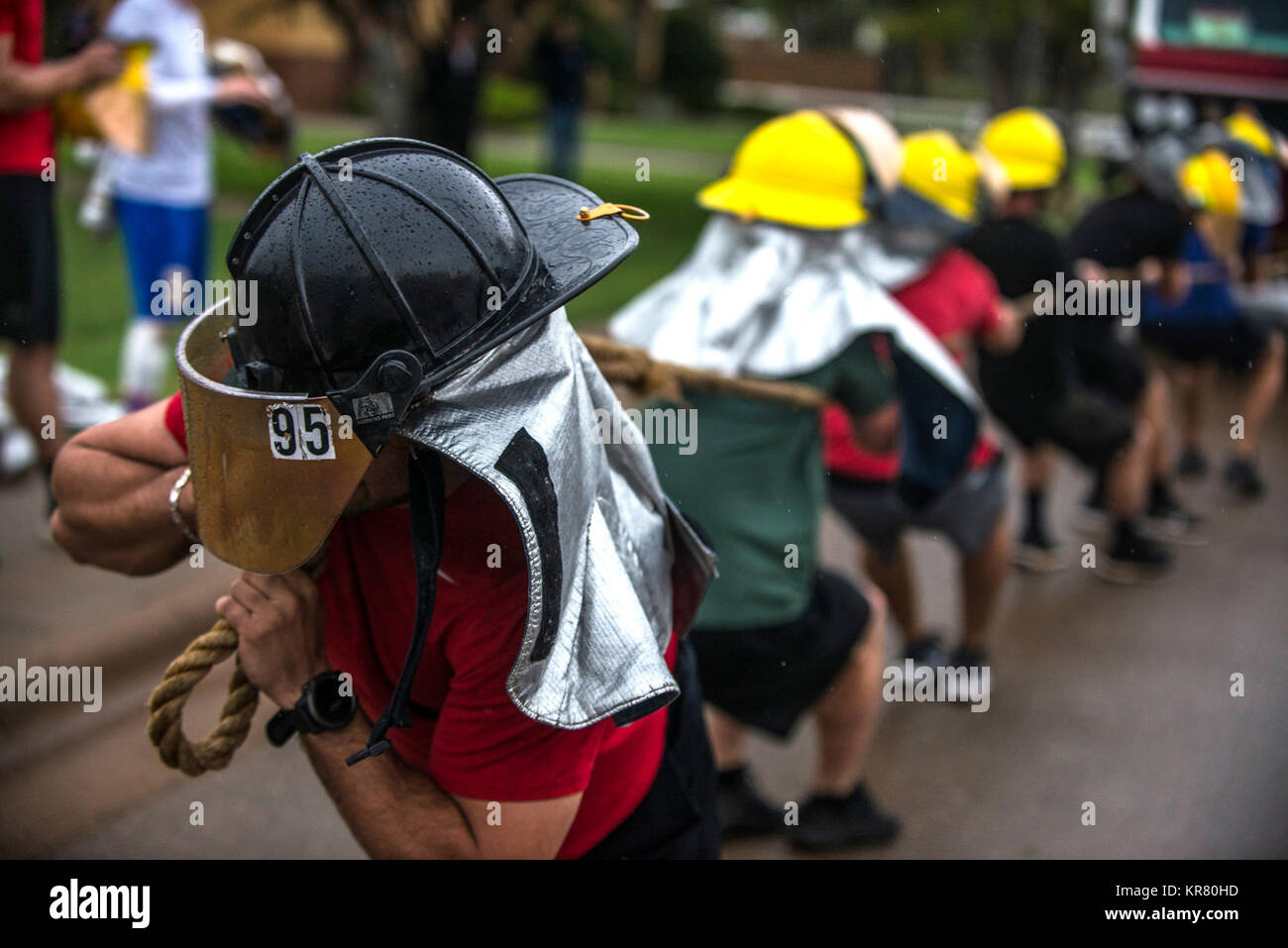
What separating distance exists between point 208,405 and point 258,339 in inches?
3.6

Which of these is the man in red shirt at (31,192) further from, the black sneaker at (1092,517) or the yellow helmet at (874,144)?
the black sneaker at (1092,517)

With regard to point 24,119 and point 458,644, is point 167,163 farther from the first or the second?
point 458,644

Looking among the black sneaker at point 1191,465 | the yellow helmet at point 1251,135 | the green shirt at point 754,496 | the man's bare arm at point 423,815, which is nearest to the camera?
the man's bare arm at point 423,815

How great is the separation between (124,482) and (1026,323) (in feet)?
13.4

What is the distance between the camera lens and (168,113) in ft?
17.6

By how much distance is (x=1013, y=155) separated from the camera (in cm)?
557

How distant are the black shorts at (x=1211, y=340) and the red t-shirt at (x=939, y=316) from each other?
8.83 ft

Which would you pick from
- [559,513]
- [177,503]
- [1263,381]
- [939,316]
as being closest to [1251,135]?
[1263,381]

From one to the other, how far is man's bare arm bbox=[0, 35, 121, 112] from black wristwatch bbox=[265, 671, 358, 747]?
11.3 ft

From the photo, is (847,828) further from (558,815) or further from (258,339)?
(258,339)

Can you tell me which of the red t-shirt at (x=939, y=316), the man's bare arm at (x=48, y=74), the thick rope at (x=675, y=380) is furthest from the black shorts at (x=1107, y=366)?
the man's bare arm at (x=48, y=74)

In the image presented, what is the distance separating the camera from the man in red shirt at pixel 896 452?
395 centimetres

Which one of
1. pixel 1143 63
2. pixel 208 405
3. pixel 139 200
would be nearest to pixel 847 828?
pixel 208 405

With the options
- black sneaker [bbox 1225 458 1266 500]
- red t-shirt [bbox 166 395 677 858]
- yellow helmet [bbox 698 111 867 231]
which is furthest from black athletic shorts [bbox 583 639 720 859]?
black sneaker [bbox 1225 458 1266 500]
